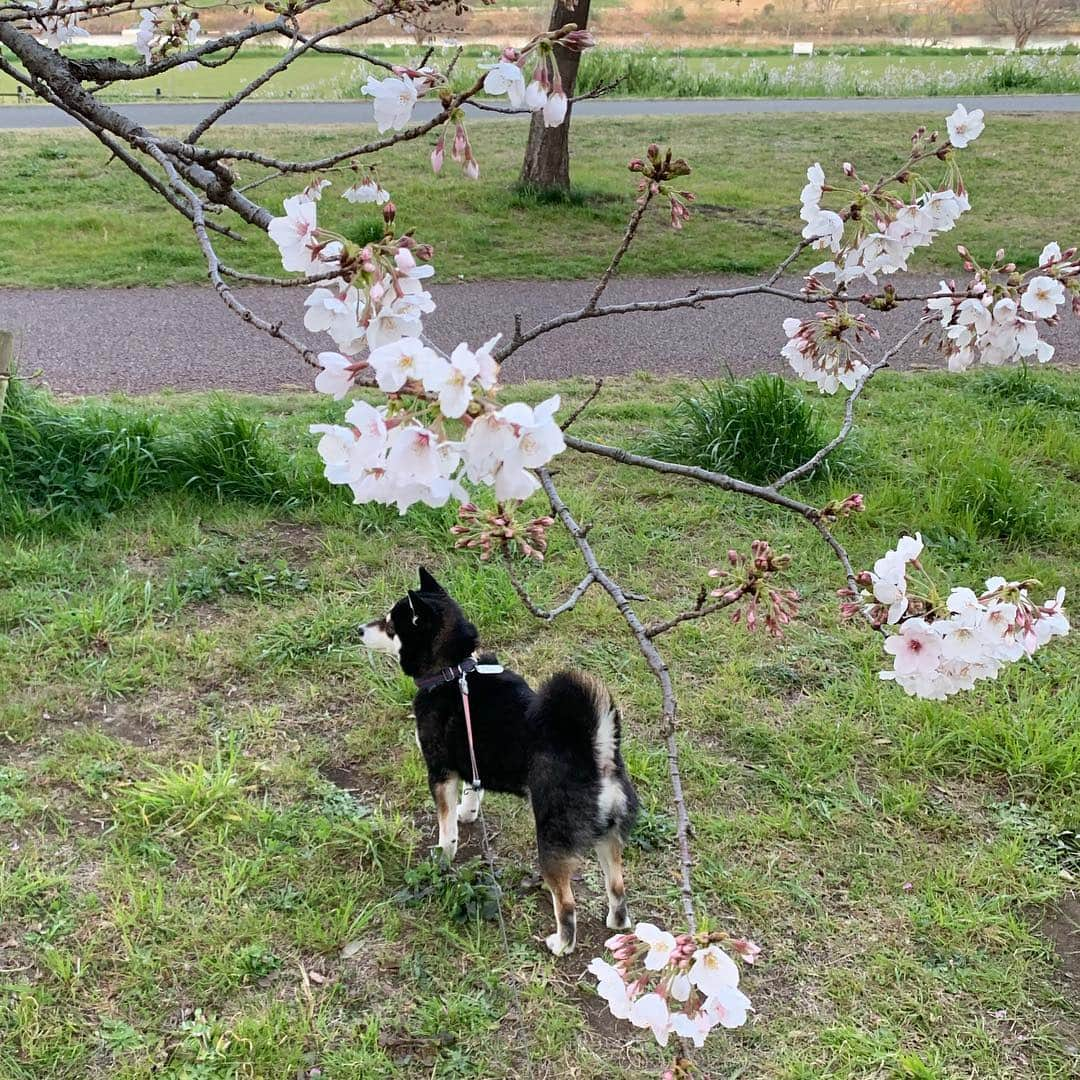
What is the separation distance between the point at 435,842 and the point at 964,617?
1.74m

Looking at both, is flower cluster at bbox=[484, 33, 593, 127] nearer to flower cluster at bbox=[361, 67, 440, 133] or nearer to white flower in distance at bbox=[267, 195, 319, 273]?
flower cluster at bbox=[361, 67, 440, 133]

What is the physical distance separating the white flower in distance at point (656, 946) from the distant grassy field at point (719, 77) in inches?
525

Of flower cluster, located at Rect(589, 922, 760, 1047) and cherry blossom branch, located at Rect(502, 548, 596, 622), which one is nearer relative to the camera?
flower cluster, located at Rect(589, 922, 760, 1047)

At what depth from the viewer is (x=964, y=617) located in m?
1.44

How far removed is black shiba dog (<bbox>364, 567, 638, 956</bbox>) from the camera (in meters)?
2.21

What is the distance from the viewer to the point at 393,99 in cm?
157

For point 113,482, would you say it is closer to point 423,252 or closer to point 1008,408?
point 423,252

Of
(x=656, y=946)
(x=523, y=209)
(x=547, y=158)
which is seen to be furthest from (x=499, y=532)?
(x=547, y=158)

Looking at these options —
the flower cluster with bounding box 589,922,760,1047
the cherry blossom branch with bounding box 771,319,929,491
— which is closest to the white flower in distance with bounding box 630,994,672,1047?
the flower cluster with bounding box 589,922,760,1047

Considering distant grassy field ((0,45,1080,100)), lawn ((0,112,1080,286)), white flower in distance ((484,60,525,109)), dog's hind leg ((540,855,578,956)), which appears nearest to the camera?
white flower in distance ((484,60,525,109))

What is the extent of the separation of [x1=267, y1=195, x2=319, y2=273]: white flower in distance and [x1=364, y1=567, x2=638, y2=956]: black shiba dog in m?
1.17

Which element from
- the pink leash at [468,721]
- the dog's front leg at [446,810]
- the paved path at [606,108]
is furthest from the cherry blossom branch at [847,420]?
the paved path at [606,108]

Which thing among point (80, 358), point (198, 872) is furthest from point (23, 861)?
point (80, 358)

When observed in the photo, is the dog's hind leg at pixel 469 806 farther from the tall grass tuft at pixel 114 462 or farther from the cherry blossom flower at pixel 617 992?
the tall grass tuft at pixel 114 462
